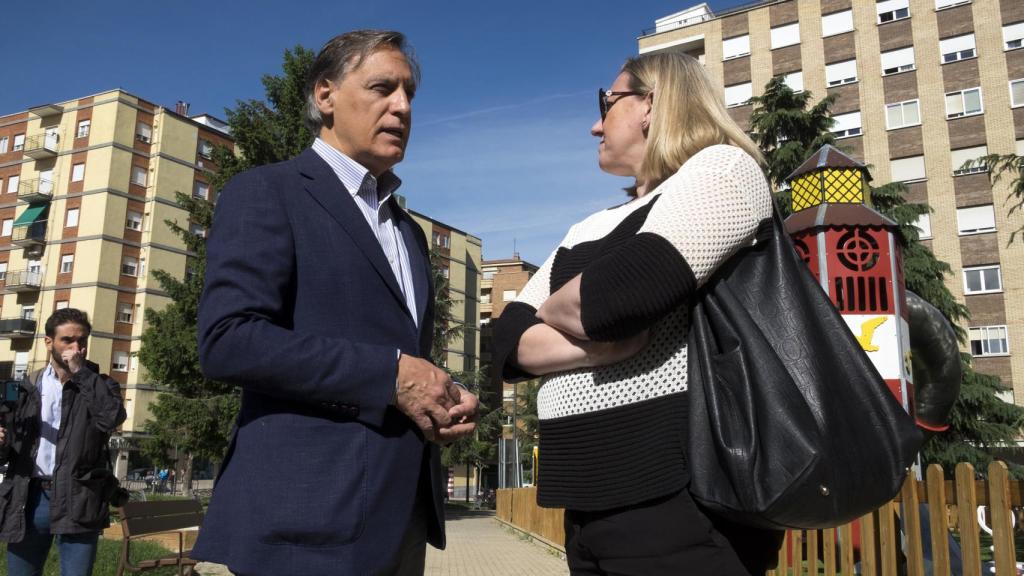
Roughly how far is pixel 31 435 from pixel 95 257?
57.5 m

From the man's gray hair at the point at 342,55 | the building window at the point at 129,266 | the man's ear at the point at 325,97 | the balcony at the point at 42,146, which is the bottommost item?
the man's ear at the point at 325,97

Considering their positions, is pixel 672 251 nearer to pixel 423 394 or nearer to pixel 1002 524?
pixel 423 394

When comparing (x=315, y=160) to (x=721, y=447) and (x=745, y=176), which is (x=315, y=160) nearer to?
(x=745, y=176)

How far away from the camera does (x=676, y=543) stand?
1.77m

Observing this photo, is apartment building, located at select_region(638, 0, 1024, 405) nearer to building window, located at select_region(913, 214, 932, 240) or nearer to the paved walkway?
building window, located at select_region(913, 214, 932, 240)

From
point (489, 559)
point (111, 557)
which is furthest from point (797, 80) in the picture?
point (111, 557)

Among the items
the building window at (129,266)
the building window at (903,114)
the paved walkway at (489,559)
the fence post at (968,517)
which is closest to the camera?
the fence post at (968,517)

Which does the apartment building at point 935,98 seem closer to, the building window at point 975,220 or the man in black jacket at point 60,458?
the building window at point 975,220

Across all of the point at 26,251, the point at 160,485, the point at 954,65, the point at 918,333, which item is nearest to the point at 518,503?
the point at 918,333

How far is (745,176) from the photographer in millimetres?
1984

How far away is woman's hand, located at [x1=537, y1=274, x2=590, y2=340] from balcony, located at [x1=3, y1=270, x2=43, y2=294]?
217 ft

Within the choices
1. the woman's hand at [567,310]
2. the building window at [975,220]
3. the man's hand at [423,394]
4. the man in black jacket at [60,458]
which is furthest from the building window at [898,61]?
the man's hand at [423,394]

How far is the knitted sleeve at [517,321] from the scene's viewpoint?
2.25 m

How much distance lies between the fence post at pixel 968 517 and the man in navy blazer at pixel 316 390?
333 centimetres
